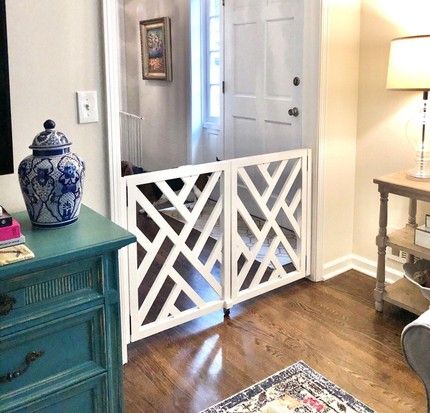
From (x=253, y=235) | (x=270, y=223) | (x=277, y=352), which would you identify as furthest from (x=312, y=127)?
(x=277, y=352)

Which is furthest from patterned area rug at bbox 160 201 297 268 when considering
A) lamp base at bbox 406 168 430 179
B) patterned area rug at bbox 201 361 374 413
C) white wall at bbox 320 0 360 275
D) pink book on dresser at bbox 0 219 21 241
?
pink book on dresser at bbox 0 219 21 241

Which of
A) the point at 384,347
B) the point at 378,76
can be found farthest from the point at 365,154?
the point at 384,347

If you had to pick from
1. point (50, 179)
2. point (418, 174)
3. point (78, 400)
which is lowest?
point (78, 400)

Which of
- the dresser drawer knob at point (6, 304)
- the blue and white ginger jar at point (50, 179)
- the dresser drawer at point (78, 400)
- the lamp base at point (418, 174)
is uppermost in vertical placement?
the blue and white ginger jar at point (50, 179)

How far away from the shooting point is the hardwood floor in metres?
2.15

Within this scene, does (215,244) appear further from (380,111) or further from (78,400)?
(78,400)

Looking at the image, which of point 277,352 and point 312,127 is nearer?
point 277,352

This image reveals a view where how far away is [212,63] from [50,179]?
338 centimetres

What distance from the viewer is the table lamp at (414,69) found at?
7.89 feet

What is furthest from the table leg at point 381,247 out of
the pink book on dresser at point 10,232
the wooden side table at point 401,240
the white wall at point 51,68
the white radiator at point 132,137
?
the white radiator at point 132,137

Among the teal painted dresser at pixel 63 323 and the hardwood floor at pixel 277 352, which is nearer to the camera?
the teal painted dresser at pixel 63 323

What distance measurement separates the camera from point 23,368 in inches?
58.9

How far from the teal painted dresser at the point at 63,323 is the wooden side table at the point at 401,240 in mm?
1481

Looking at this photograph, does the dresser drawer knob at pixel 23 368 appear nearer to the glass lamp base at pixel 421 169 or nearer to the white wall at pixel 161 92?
the glass lamp base at pixel 421 169
